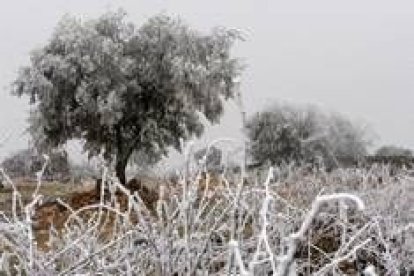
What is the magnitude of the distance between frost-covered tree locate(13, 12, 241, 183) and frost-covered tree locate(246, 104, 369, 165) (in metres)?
25.5

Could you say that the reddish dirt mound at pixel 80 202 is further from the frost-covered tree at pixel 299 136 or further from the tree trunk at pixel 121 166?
the frost-covered tree at pixel 299 136

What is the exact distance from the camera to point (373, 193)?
43.4 ft

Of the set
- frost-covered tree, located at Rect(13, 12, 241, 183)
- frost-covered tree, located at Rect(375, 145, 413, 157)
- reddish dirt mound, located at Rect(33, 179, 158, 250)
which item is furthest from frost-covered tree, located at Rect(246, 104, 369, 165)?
reddish dirt mound, located at Rect(33, 179, 158, 250)

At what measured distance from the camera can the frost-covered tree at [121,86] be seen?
31.2m

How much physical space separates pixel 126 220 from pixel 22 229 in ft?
1.77

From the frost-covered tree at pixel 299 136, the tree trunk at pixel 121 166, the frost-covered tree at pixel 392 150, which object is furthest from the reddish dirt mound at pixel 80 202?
the frost-covered tree at pixel 392 150

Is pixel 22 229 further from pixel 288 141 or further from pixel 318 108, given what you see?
pixel 318 108

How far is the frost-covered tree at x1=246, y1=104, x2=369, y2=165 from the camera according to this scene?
205ft

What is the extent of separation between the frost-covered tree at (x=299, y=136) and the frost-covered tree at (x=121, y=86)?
83.7 feet

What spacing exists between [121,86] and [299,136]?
3398cm

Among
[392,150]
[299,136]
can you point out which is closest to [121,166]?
[299,136]

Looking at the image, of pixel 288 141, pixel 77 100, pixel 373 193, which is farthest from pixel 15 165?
pixel 373 193

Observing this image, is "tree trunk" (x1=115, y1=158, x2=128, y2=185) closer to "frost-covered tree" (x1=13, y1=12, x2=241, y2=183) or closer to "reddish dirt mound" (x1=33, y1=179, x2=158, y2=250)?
"frost-covered tree" (x1=13, y1=12, x2=241, y2=183)

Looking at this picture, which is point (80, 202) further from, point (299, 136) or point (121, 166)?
point (299, 136)
